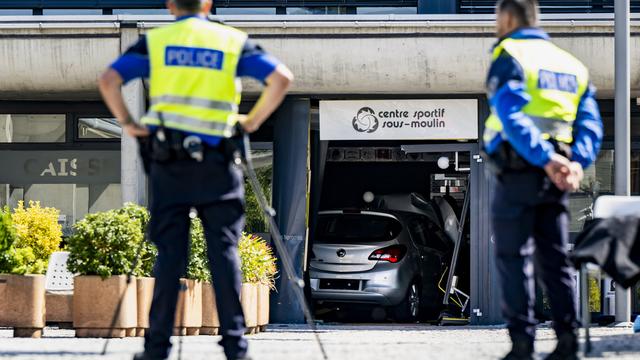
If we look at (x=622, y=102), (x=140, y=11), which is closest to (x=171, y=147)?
(x=622, y=102)

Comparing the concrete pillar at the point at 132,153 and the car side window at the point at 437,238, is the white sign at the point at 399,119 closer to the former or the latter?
the car side window at the point at 437,238

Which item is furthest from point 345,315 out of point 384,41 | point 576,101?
point 576,101

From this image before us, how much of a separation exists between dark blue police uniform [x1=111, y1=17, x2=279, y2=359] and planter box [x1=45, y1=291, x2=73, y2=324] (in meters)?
6.86

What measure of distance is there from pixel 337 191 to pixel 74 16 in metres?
5.90

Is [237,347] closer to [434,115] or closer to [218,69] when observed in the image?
[218,69]

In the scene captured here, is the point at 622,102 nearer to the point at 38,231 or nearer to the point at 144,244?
the point at 144,244

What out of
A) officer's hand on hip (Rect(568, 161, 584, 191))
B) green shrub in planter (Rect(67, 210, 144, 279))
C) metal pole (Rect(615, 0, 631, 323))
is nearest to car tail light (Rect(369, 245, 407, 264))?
metal pole (Rect(615, 0, 631, 323))

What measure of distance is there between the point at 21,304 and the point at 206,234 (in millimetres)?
5684

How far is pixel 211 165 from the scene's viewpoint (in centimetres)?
641

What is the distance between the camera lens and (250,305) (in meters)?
13.8

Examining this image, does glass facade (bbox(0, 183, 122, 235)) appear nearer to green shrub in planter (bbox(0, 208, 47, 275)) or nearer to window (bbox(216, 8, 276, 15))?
window (bbox(216, 8, 276, 15))

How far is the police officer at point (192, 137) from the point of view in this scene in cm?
637

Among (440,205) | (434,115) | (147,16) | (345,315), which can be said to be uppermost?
(147,16)

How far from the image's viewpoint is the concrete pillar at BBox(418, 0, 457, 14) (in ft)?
58.2
